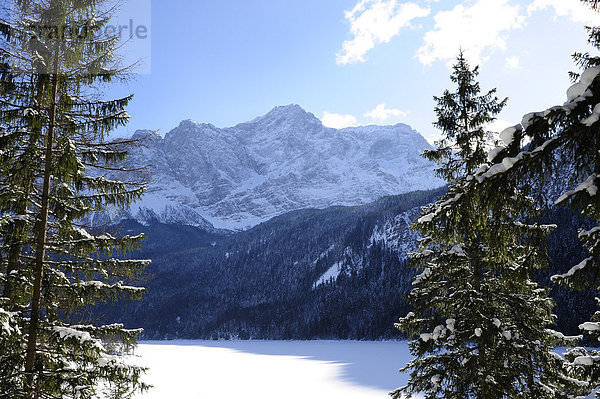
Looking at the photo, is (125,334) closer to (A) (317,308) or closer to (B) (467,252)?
(B) (467,252)

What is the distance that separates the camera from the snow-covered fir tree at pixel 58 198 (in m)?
6.51

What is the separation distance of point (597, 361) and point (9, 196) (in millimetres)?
9251

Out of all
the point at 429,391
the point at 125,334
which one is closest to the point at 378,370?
the point at 429,391

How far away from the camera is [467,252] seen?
987cm

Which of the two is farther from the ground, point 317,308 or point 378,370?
point 317,308

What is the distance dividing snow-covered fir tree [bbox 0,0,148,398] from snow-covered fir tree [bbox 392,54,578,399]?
20.6 feet

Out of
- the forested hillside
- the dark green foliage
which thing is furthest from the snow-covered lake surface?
the dark green foliage

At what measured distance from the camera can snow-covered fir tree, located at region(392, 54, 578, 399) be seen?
8.70m

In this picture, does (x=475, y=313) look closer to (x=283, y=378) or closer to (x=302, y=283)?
A: (x=283, y=378)

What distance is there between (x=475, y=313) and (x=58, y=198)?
8840mm

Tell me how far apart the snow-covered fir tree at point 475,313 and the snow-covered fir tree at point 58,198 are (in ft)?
20.6

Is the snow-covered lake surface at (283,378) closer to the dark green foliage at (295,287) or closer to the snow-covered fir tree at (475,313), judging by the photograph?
the snow-covered fir tree at (475,313)

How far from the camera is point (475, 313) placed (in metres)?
8.98

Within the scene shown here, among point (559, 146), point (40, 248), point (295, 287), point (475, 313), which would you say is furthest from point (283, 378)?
point (295, 287)
